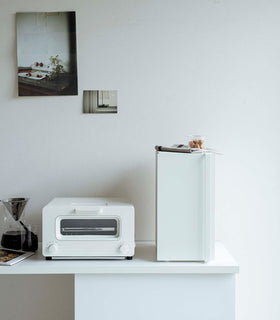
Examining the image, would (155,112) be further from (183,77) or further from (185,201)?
(185,201)

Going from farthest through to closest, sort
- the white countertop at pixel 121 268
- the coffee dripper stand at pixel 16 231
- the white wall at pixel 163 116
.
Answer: the white wall at pixel 163 116 → the coffee dripper stand at pixel 16 231 → the white countertop at pixel 121 268

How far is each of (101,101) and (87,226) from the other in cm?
62

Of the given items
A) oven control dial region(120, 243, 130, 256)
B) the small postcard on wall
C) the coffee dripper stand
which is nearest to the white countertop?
oven control dial region(120, 243, 130, 256)

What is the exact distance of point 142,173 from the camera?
77.3 inches

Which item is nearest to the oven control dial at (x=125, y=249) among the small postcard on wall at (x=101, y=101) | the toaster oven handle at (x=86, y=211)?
the toaster oven handle at (x=86, y=211)

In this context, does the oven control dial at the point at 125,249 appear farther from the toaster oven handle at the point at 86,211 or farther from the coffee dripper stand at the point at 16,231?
the coffee dripper stand at the point at 16,231

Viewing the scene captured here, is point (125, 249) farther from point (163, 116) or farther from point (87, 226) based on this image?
point (163, 116)

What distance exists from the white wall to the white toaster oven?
13.1 inches

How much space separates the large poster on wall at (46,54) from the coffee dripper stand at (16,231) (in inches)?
21.2

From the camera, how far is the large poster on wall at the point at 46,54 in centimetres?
193

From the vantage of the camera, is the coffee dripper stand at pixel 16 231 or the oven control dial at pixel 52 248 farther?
the coffee dripper stand at pixel 16 231

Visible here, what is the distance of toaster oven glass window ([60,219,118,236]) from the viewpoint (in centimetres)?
164

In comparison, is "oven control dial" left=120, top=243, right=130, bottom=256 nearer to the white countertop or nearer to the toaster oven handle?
the white countertop

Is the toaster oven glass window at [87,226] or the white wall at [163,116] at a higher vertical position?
the white wall at [163,116]
